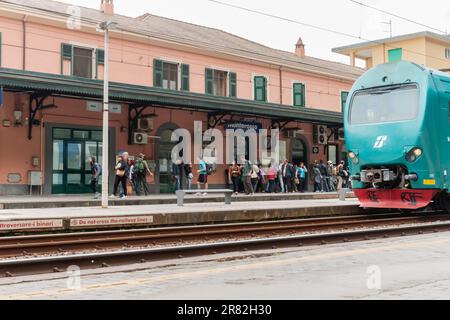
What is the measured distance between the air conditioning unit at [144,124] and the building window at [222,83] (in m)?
4.94

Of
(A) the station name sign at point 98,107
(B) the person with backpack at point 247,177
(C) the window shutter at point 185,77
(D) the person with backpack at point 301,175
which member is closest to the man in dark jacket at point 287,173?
(D) the person with backpack at point 301,175

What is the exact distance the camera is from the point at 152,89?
2295 cm

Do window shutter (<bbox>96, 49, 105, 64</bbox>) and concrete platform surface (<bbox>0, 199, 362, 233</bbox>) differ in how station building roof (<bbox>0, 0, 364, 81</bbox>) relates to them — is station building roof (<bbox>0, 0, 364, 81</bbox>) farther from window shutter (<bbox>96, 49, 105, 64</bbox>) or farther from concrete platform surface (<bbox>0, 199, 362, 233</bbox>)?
concrete platform surface (<bbox>0, 199, 362, 233</bbox>)

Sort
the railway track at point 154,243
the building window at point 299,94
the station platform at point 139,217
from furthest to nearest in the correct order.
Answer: the building window at point 299,94 < the station platform at point 139,217 < the railway track at point 154,243

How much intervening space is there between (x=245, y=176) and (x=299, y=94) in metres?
9.43

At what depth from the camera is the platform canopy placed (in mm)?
19297

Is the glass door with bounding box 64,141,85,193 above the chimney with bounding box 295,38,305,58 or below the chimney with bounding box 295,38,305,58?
below

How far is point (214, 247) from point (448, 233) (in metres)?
5.56

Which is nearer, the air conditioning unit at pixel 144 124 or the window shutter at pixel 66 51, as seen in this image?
the window shutter at pixel 66 51

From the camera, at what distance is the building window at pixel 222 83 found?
28.1m

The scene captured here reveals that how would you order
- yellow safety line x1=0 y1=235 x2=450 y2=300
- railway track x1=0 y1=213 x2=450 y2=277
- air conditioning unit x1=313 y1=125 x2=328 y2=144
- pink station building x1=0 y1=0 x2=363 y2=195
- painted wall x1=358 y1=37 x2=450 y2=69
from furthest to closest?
painted wall x1=358 y1=37 x2=450 y2=69, air conditioning unit x1=313 y1=125 x2=328 y2=144, pink station building x1=0 y1=0 x2=363 y2=195, railway track x1=0 y1=213 x2=450 y2=277, yellow safety line x1=0 y1=235 x2=450 y2=300

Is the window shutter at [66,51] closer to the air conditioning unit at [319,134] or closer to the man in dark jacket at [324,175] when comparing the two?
the man in dark jacket at [324,175]

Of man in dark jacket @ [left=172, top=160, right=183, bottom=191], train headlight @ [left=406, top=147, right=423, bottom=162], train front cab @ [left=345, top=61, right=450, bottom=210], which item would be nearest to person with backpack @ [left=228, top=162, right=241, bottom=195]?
man in dark jacket @ [left=172, top=160, right=183, bottom=191]

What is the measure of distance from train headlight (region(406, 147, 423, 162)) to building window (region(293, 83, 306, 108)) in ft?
61.7
